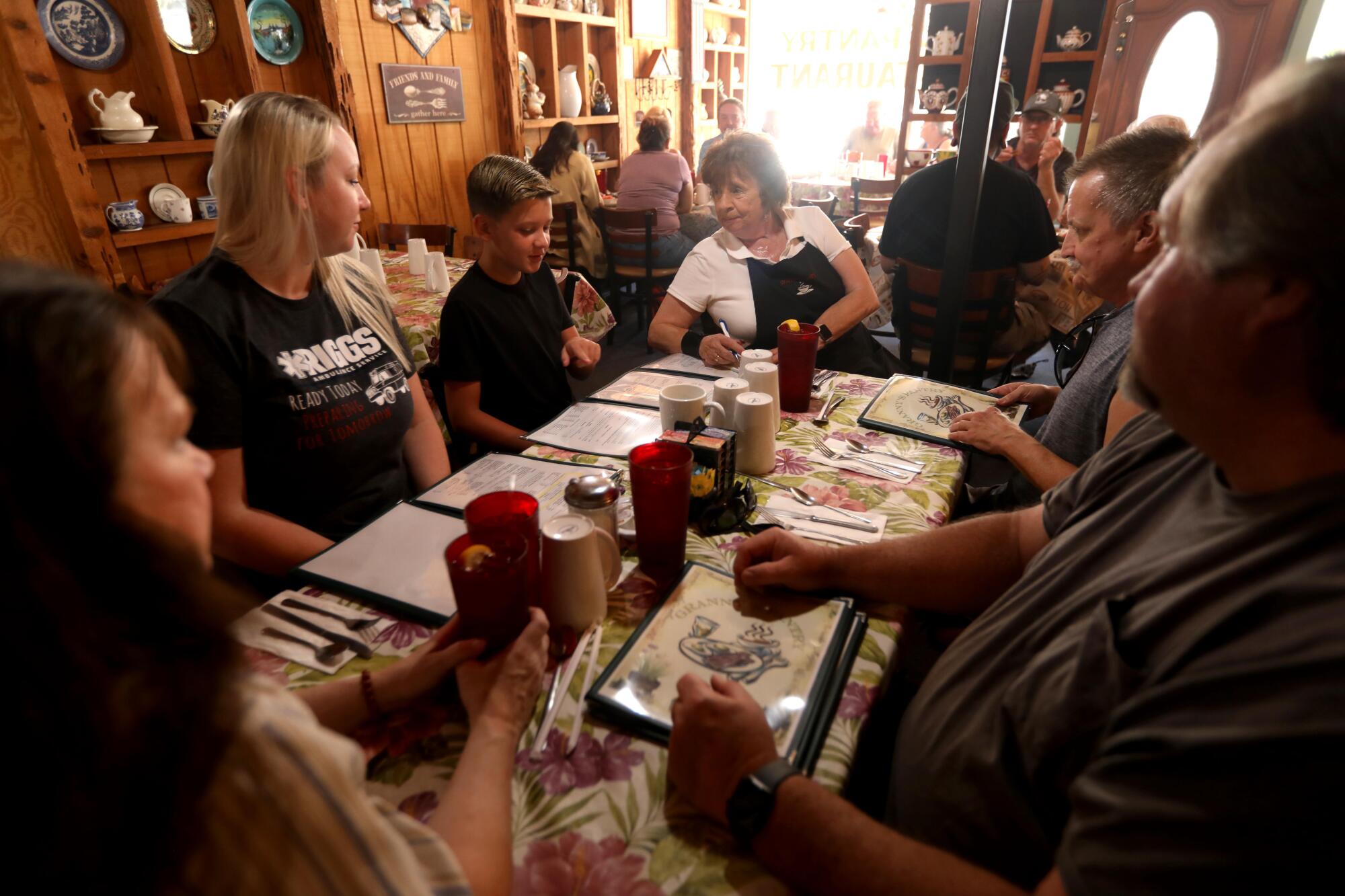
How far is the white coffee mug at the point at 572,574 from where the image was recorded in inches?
33.0

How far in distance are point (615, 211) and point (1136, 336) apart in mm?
4088

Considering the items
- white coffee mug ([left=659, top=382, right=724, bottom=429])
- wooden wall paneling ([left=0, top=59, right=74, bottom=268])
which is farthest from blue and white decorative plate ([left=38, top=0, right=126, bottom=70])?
white coffee mug ([left=659, top=382, right=724, bottom=429])

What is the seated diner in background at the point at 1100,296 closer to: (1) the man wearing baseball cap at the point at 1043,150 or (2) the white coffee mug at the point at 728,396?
(2) the white coffee mug at the point at 728,396

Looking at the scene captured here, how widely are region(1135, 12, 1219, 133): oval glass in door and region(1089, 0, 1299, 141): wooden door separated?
3cm

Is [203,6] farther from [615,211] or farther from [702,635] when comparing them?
[702,635]

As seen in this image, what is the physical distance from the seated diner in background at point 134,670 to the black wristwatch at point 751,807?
282 millimetres

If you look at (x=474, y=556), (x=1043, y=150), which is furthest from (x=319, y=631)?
(x=1043, y=150)

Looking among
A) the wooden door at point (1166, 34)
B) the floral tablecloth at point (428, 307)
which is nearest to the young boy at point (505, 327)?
the floral tablecloth at point (428, 307)

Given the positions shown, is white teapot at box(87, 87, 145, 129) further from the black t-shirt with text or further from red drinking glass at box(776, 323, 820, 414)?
the black t-shirt with text

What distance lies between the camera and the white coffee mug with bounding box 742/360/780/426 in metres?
1.44

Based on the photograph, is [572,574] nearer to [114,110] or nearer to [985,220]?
[985,220]

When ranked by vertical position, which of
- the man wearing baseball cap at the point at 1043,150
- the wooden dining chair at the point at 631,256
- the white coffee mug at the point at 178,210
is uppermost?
the man wearing baseball cap at the point at 1043,150

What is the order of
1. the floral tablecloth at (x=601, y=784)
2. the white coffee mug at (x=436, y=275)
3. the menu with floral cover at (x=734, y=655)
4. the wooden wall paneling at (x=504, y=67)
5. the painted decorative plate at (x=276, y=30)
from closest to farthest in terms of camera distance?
the floral tablecloth at (x=601, y=784) < the menu with floral cover at (x=734, y=655) < the white coffee mug at (x=436, y=275) < the painted decorative plate at (x=276, y=30) < the wooden wall paneling at (x=504, y=67)

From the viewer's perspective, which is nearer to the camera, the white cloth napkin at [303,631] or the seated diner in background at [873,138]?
the white cloth napkin at [303,631]
